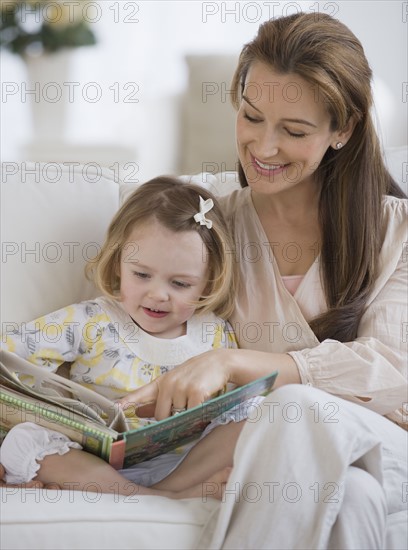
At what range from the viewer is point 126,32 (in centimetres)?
356

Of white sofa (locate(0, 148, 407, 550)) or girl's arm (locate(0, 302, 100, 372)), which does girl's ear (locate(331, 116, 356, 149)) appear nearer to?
white sofa (locate(0, 148, 407, 550))

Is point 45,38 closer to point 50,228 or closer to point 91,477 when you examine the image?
point 50,228

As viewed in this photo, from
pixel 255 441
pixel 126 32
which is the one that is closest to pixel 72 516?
pixel 255 441

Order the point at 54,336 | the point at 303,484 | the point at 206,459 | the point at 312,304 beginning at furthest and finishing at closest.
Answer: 1. the point at 312,304
2. the point at 54,336
3. the point at 206,459
4. the point at 303,484

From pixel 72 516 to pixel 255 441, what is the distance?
0.28 m

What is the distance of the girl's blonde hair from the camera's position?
65.2 inches

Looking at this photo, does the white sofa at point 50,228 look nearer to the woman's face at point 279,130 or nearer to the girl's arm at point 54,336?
the girl's arm at point 54,336

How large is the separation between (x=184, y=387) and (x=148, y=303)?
27 centimetres

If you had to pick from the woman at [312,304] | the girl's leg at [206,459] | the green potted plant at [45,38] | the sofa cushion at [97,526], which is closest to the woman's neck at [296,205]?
the woman at [312,304]

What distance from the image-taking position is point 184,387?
1.39m

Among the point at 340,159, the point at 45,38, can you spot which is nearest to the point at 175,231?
the point at 340,159

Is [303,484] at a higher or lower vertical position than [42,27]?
lower

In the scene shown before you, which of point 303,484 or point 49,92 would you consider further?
point 49,92

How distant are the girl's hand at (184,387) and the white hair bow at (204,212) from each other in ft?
1.01
